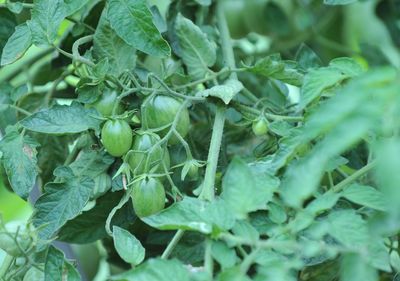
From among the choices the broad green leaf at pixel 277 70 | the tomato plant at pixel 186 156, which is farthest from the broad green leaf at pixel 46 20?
the broad green leaf at pixel 277 70

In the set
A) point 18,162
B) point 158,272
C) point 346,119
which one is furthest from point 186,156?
point 346,119

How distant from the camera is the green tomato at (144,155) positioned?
0.71m

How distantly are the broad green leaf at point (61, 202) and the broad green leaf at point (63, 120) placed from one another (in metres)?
0.05

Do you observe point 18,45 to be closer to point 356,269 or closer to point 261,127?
point 261,127

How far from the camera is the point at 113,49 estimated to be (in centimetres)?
82

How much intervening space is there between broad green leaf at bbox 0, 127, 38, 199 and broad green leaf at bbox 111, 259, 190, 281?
0.84 feet

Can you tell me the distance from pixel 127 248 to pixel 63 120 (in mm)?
183

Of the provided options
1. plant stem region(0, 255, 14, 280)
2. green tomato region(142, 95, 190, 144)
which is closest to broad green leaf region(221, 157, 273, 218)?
green tomato region(142, 95, 190, 144)

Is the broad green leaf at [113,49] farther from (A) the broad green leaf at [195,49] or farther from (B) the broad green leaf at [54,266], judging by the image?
(B) the broad green leaf at [54,266]

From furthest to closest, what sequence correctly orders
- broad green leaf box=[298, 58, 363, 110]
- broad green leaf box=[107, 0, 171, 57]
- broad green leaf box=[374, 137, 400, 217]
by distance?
broad green leaf box=[107, 0, 171, 57] → broad green leaf box=[298, 58, 363, 110] → broad green leaf box=[374, 137, 400, 217]

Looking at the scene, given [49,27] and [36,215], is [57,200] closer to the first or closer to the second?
[36,215]

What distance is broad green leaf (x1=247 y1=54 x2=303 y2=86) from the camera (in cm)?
78

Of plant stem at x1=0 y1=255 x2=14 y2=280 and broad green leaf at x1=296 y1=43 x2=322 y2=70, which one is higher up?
broad green leaf at x1=296 y1=43 x2=322 y2=70

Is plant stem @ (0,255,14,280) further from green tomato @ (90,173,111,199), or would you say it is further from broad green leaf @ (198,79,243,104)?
broad green leaf @ (198,79,243,104)
